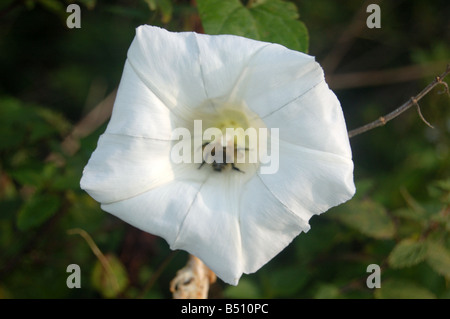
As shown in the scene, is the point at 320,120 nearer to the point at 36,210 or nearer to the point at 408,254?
the point at 408,254

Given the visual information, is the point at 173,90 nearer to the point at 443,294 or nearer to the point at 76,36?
the point at 443,294

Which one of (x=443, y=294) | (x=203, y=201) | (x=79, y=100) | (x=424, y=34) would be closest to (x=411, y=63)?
(x=424, y=34)

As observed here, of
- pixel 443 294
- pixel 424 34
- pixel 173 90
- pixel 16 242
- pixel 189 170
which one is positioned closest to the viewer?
pixel 173 90

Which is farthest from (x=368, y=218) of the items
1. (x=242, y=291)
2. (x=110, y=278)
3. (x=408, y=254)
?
(x=110, y=278)

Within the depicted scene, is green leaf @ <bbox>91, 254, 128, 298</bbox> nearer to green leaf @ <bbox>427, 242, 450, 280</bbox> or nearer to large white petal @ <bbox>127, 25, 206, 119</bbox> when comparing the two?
large white petal @ <bbox>127, 25, 206, 119</bbox>

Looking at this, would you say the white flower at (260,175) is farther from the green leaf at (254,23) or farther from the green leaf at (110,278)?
the green leaf at (110,278)

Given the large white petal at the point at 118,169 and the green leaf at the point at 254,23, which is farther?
the green leaf at the point at 254,23

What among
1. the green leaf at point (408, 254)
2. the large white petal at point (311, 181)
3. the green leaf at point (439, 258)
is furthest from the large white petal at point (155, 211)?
the green leaf at point (439, 258)
